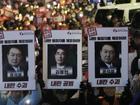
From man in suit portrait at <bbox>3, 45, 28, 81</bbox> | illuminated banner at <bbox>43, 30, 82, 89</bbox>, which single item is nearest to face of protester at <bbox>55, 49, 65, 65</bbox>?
illuminated banner at <bbox>43, 30, 82, 89</bbox>

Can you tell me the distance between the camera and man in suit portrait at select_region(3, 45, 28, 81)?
301 inches

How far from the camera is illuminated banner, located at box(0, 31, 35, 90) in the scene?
7609 millimetres

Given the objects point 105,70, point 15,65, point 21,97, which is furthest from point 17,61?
point 105,70

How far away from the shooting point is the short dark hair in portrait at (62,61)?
7656 millimetres

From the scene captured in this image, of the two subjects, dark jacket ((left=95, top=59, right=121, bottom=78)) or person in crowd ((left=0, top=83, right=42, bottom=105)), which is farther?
person in crowd ((left=0, top=83, right=42, bottom=105))

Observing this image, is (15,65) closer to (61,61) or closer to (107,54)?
(61,61)

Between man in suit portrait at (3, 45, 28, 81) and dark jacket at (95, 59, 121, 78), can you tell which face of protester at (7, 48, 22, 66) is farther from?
dark jacket at (95, 59, 121, 78)

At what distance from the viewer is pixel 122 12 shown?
75.4ft

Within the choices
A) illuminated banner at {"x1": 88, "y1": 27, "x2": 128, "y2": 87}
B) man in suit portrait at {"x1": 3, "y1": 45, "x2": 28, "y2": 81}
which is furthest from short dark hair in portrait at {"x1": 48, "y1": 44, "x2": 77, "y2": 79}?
man in suit portrait at {"x1": 3, "y1": 45, "x2": 28, "y2": 81}

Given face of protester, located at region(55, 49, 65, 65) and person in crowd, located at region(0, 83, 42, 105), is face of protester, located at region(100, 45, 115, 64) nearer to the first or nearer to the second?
face of protester, located at region(55, 49, 65, 65)

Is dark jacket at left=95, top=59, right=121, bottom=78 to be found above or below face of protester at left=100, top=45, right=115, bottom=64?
below

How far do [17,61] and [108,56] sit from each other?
122 centimetres

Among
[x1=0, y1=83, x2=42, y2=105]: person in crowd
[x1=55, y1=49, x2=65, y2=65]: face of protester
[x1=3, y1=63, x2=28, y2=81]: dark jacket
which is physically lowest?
[x1=0, y1=83, x2=42, y2=105]: person in crowd

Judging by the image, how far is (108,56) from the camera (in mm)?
7727
